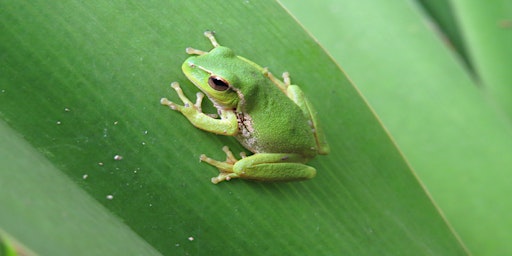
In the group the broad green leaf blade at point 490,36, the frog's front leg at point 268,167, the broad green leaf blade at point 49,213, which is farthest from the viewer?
the broad green leaf blade at point 490,36

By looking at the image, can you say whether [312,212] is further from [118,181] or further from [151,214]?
[118,181]

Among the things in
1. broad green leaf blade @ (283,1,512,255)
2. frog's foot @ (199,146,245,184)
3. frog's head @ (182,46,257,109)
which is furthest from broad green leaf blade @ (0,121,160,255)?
broad green leaf blade @ (283,1,512,255)

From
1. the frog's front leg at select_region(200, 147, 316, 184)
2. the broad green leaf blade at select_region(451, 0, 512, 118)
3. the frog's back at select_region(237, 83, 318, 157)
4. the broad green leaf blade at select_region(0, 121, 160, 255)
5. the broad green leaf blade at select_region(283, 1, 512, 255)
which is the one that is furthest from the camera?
the broad green leaf blade at select_region(451, 0, 512, 118)

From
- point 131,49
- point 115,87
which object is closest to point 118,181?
point 115,87

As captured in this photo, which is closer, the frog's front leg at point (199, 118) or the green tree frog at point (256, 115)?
the frog's front leg at point (199, 118)

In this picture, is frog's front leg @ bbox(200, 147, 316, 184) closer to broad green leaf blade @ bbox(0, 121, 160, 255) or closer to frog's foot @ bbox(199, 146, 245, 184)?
frog's foot @ bbox(199, 146, 245, 184)

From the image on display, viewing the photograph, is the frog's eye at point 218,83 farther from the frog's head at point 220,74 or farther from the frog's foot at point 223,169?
the frog's foot at point 223,169

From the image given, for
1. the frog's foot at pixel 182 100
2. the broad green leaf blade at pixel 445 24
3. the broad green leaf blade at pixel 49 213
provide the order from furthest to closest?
the broad green leaf blade at pixel 445 24 → the frog's foot at pixel 182 100 → the broad green leaf blade at pixel 49 213

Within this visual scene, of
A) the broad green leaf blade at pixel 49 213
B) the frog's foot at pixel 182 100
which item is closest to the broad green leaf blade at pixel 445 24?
the frog's foot at pixel 182 100
